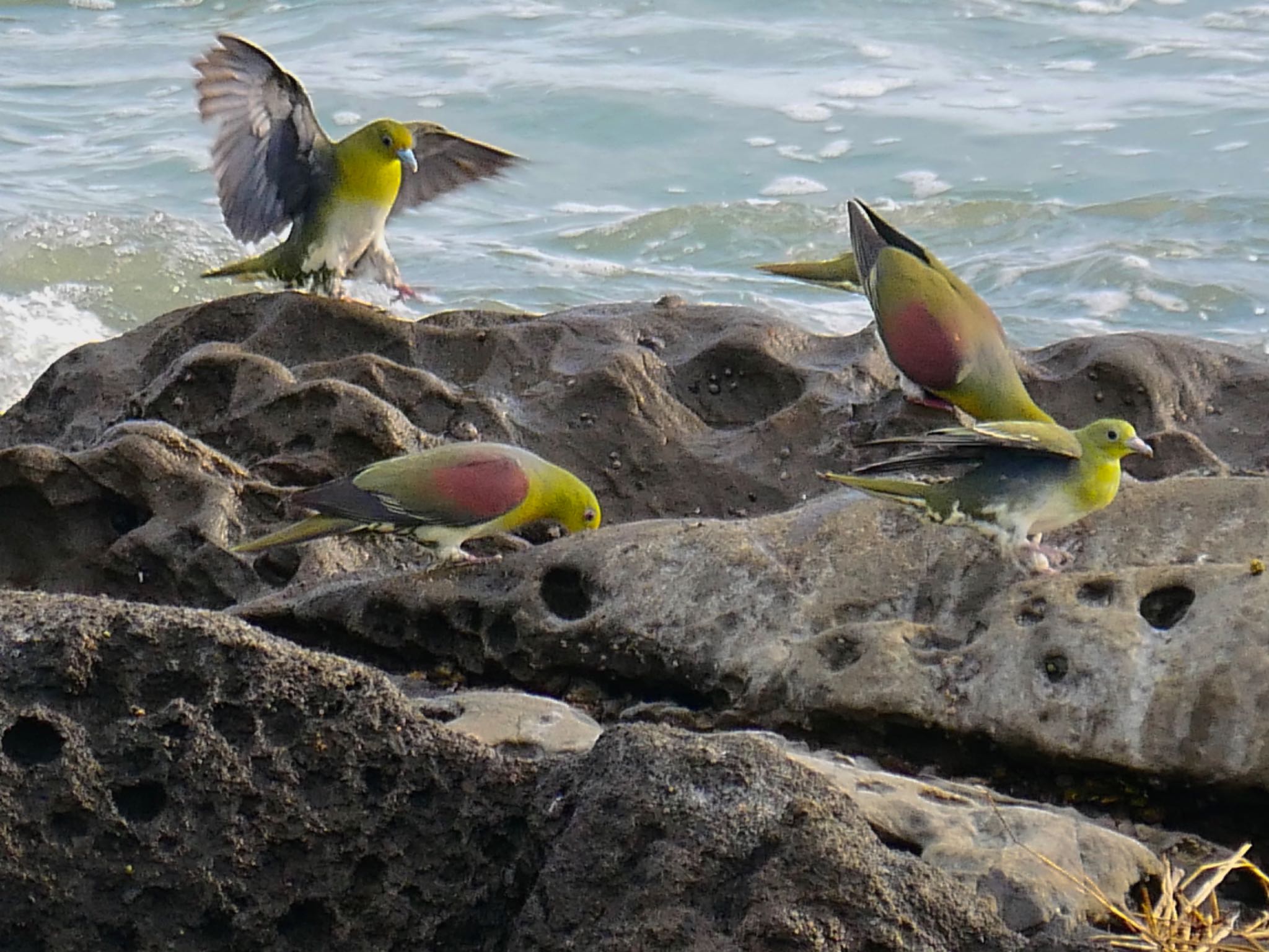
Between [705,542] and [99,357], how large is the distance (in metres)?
3.00

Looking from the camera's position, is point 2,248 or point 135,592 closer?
point 135,592

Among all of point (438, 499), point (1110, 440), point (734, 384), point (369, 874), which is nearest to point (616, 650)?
point (438, 499)

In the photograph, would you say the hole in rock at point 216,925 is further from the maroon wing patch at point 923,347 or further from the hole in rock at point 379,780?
the maroon wing patch at point 923,347

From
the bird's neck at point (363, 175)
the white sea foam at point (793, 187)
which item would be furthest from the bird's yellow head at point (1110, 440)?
the white sea foam at point (793, 187)

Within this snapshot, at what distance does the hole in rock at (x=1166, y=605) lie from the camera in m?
3.70

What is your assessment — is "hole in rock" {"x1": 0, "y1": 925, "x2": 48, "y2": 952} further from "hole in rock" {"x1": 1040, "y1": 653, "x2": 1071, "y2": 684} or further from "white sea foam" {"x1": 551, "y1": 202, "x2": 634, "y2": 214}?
"white sea foam" {"x1": 551, "y1": 202, "x2": 634, "y2": 214}

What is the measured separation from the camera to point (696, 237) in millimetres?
11812

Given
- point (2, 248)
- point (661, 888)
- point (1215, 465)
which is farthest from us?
point (2, 248)

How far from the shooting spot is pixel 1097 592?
12.4 ft

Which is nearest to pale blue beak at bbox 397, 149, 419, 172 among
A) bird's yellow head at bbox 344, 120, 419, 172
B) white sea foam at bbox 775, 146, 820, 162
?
bird's yellow head at bbox 344, 120, 419, 172

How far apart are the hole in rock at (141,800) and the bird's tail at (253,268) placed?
504 cm

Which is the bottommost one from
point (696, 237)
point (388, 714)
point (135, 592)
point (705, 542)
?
point (696, 237)

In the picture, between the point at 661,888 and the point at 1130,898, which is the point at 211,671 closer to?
the point at 661,888

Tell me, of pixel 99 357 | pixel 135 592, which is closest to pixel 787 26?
pixel 99 357
